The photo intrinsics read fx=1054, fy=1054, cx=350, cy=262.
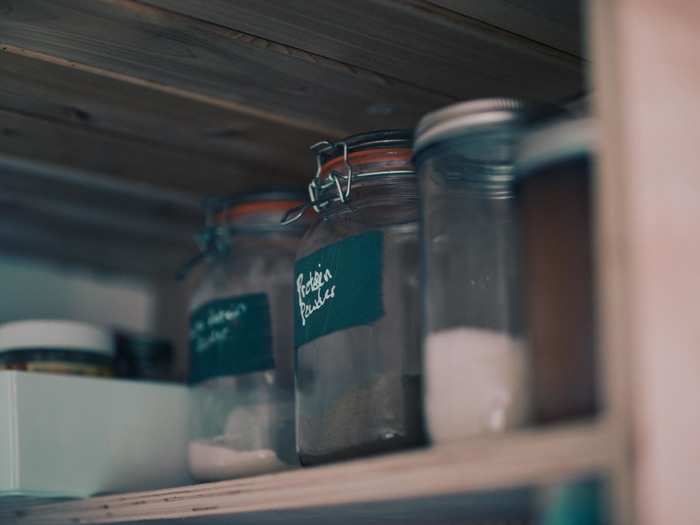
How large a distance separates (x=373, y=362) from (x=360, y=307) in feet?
0.15

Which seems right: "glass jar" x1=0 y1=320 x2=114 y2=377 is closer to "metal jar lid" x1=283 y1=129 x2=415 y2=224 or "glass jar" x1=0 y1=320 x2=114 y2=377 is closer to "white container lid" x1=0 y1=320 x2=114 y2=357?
"white container lid" x1=0 y1=320 x2=114 y2=357

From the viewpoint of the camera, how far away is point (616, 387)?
586mm

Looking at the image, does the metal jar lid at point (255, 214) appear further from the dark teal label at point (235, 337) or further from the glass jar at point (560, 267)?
the glass jar at point (560, 267)

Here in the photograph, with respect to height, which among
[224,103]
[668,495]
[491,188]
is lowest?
[668,495]

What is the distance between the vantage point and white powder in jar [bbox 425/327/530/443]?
0.70 metres

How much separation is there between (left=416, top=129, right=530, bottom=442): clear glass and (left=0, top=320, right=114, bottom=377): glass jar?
0.57 m

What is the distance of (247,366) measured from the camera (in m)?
1.06

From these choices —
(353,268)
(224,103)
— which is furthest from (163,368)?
(353,268)

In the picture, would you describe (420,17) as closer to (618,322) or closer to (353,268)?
(353,268)

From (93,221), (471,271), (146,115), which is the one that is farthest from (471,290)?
(93,221)

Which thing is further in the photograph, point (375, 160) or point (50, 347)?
point (50, 347)

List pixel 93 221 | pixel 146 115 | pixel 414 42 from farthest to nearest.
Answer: pixel 93 221
pixel 146 115
pixel 414 42

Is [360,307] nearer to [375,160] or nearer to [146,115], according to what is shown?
[375,160]

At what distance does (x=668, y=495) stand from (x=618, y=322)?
99 mm
